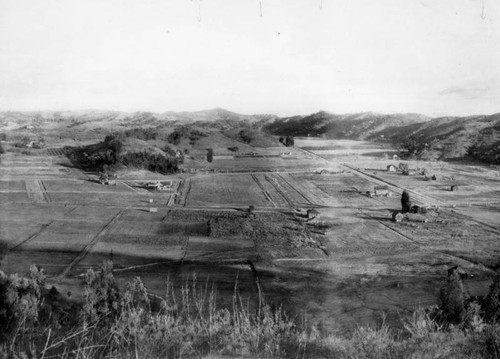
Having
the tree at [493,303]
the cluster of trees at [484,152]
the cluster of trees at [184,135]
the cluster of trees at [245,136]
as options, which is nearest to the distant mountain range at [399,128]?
the cluster of trees at [484,152]

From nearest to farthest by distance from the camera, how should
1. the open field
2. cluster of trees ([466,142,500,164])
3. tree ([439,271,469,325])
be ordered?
tree ([439,271,469,325])
the open field
cluster of trees ([466,142,500,164])

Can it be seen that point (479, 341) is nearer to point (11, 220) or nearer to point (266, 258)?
point (266, 258)

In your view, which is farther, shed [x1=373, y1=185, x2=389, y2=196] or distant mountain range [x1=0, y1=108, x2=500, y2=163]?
distant mountain range [x1=0, y1=108, x2=500, y2=163]

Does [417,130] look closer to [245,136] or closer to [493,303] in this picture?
[245,136]

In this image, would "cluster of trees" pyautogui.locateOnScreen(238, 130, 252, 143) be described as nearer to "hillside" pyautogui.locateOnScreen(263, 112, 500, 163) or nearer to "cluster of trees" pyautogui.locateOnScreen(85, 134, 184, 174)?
"cluster of trees" pyautogui.locateOnScreen(85, 134, 184, 174)

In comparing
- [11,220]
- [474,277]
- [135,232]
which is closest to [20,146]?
[11,220]

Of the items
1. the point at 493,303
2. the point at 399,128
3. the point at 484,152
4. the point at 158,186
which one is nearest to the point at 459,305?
the point at 493,303

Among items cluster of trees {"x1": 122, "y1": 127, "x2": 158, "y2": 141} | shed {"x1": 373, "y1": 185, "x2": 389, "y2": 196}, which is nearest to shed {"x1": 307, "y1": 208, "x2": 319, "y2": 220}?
shed {"x1": 373, "y1": 185, "x2": 389, "y2": 196}

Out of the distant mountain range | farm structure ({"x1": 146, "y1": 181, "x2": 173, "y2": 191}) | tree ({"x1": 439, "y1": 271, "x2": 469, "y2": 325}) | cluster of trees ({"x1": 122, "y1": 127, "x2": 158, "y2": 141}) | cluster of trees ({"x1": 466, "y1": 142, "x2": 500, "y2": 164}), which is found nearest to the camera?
tree ({"x1": 439, "y1": 271, "x2": 469, "y2": 325})

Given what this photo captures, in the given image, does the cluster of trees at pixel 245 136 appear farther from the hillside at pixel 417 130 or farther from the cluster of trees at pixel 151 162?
the hillside at pixel 417 130
